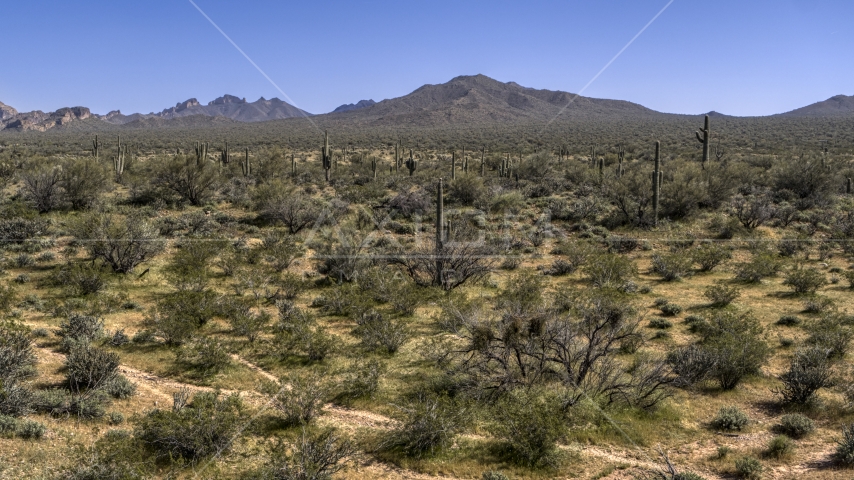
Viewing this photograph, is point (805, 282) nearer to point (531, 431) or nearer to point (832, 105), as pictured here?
point (531, 431)

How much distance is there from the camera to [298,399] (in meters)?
9.05

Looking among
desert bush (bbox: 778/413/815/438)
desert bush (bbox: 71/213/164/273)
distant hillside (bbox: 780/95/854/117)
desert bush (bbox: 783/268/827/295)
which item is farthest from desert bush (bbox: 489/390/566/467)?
distant hillside (bbox: 780/95/854/117)

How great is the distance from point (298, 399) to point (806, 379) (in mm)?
8957

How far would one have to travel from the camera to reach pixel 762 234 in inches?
917

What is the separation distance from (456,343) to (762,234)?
18.0m

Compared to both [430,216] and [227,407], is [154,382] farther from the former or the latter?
[430,216]

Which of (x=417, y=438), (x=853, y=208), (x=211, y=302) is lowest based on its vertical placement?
(x=417, y=438)

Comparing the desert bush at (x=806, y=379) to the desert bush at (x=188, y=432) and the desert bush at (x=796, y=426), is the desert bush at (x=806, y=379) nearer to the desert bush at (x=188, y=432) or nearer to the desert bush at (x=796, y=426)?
the desert bush at (x=796, y=426)

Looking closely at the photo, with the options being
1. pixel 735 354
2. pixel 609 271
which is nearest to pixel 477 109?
pixel 609 271

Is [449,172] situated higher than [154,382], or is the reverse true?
[449,172]

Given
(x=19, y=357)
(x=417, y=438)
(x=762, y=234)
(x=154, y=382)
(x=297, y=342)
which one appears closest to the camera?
(x=417, y=438)

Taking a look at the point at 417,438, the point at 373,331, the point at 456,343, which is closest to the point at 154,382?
the point at 373,331

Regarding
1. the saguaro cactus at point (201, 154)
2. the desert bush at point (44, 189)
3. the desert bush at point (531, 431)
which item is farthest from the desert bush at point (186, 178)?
the desert bush at point (531, 431)

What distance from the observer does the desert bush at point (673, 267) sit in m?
18.0
